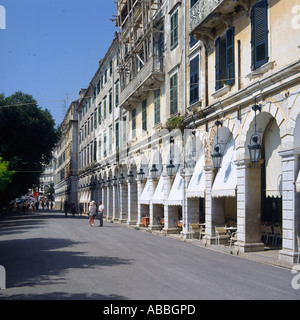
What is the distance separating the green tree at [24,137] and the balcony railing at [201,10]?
26708 millimetres

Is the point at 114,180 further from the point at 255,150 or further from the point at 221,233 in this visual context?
the point at 255,150

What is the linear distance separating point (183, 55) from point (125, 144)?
42.9 feet

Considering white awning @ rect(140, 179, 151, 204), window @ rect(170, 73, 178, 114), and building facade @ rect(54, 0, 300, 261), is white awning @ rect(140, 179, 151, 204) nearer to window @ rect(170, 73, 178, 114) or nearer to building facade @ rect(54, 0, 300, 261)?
building facade @ rect(54, 0, 300, 261)

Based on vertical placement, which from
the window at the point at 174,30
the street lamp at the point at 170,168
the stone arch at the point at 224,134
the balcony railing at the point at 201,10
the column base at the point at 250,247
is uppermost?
the window at the point at 174,30

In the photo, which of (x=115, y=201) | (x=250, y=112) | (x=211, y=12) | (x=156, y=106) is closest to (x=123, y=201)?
(x=115, y=201)

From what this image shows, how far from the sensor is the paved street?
347 inches

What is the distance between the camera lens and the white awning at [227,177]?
17.3 metres

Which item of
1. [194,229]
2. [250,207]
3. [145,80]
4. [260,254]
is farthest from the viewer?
[145,80]

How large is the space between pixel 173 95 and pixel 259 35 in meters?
9.46

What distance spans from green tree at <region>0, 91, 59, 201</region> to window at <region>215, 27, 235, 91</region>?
93.6 feet

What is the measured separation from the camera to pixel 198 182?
68.1 ft

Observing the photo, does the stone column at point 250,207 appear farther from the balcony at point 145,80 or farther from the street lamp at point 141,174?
the street lamp at point 141,174

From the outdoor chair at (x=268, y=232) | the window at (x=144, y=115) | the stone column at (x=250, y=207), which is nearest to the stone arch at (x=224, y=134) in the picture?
the stone column at (x=250, y=207)

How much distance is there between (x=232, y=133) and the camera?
57.7 ft
